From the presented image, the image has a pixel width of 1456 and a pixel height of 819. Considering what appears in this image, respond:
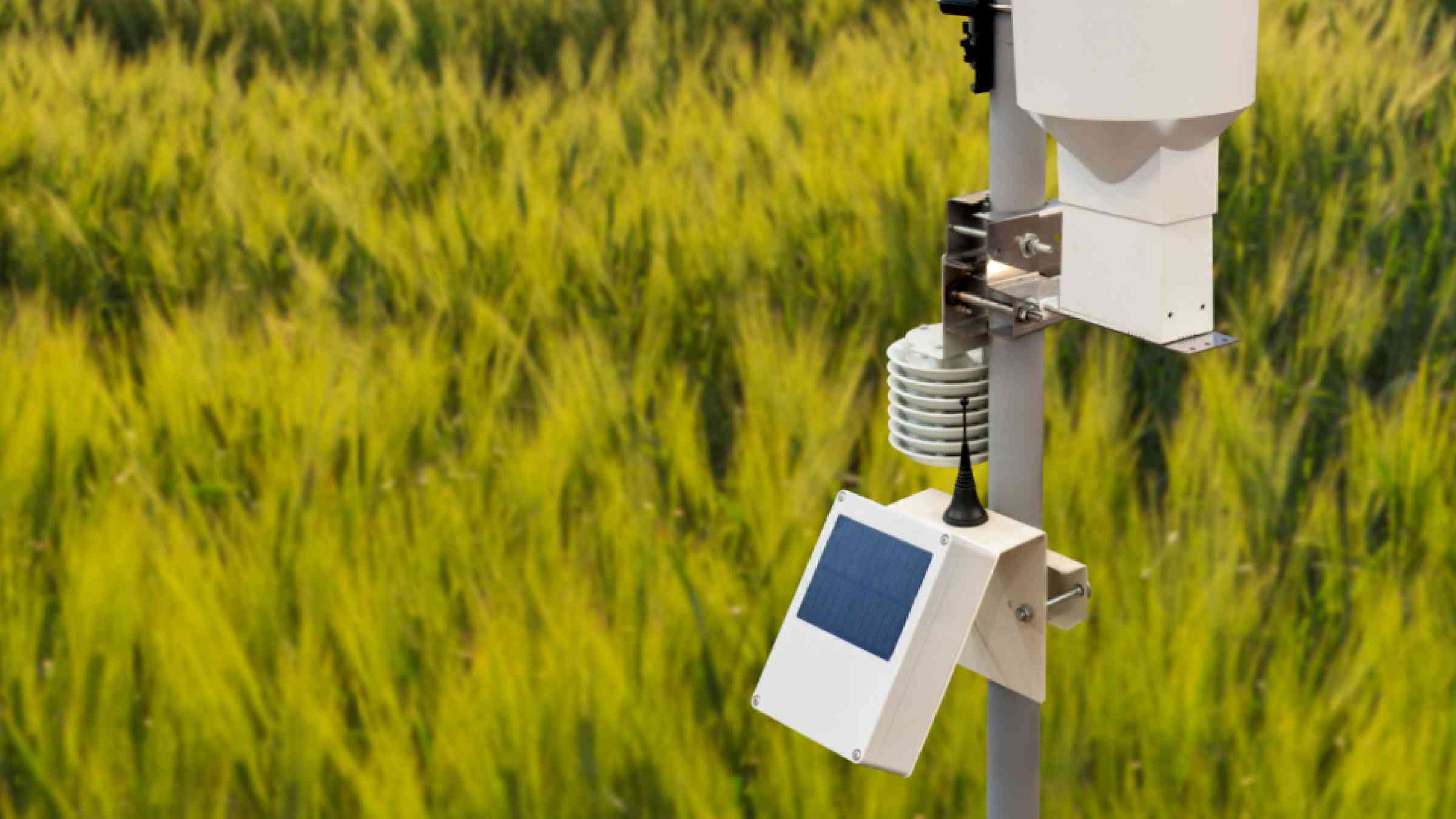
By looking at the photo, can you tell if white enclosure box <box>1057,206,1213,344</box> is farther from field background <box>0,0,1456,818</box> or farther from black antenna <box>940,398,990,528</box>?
field background <box>0,0,1456,818</box>

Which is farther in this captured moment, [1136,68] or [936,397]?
[936,397]

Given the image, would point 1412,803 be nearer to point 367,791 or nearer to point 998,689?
point 998,689

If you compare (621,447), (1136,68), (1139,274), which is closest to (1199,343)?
(1139,274)

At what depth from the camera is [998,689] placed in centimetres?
127

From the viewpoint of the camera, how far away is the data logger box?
116 cm

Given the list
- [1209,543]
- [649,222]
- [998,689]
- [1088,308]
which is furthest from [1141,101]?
[649,222]

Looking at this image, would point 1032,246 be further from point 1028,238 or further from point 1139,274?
point 1139,274

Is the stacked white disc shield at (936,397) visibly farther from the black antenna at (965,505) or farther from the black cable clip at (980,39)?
the black cable clip at (980,39)

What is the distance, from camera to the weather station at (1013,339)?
100 centimetres

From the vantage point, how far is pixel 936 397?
1234 millimetres

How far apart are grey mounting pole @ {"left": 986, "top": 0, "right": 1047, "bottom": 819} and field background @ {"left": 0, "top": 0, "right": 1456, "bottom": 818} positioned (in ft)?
0.37

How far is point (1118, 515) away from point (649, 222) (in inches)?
38.7

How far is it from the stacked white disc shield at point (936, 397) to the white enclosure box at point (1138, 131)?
12 cm

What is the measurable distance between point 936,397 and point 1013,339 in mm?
88
